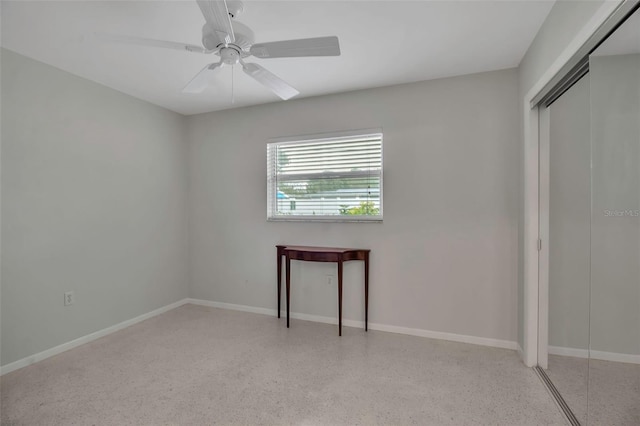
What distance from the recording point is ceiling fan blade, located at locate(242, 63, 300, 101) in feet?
6.02

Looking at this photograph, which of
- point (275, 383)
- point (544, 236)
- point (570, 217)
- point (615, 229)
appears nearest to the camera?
point (615, 229)

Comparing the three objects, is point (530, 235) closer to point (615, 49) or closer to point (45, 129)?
point (615, 49)

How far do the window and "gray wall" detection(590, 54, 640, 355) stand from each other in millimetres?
1765

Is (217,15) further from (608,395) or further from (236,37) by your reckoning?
(608,395)

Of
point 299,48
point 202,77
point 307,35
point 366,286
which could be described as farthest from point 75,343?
point 307,35

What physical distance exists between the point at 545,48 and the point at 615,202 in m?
1.20

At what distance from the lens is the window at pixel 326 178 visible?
10.3 ft

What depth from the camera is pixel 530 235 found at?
2246mm

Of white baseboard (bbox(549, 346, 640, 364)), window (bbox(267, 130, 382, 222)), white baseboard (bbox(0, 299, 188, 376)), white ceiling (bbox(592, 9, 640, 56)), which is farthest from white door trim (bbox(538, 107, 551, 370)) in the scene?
white baseboard (bbox(0, 299, 188, 376))

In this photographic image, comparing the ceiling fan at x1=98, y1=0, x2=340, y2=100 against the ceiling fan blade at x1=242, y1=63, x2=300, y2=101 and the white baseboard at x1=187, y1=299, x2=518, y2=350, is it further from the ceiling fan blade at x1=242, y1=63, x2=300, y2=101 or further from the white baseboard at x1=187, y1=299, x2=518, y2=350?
the white baseboard at x1=187, y1=299, x2=518, y2=350

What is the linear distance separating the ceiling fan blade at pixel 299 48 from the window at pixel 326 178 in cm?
157

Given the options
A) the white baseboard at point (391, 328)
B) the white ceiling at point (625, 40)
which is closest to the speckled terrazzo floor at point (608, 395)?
the white baseboard at point (391, 328)

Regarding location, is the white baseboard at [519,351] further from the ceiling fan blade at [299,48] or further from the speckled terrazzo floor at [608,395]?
the ceiling fan blade at [299,48]

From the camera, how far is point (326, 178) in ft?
10.9
